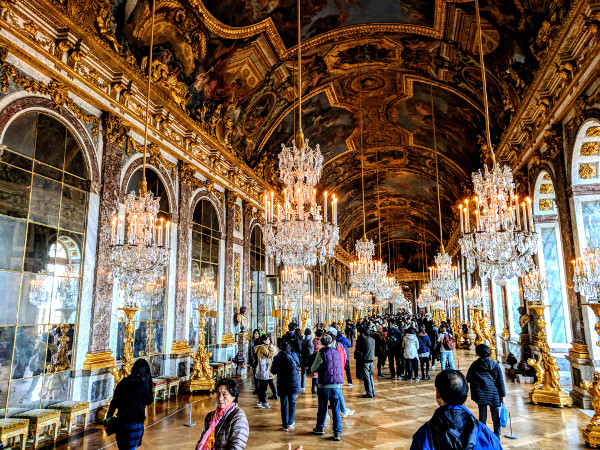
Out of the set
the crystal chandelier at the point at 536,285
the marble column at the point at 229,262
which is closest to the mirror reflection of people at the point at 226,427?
the crystal chandelier at the point at 536,285

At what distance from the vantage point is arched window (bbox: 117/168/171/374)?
868 cm

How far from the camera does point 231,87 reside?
467 inches

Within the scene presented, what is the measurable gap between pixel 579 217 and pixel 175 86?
895 centimetres

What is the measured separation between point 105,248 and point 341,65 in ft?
31.4

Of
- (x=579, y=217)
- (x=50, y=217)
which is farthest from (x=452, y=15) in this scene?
(x=50, y=217)

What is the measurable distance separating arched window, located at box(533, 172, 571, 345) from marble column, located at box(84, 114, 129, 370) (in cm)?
962

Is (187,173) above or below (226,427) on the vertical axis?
above

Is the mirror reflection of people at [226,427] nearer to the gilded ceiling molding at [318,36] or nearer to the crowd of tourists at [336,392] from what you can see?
the crowd of tourists at [336,392]

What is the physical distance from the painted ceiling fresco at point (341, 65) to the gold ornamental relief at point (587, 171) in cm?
241

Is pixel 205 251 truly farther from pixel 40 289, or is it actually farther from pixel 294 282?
pixel 40 289

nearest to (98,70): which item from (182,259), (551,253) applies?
(182,259)

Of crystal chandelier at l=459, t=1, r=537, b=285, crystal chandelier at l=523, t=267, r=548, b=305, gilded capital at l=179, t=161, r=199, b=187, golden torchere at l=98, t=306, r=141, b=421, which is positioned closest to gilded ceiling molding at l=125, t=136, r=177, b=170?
gilded capital at l=179, t=161, r=199, b=187

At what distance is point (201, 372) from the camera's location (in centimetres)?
964

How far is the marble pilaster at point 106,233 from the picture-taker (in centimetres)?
727
